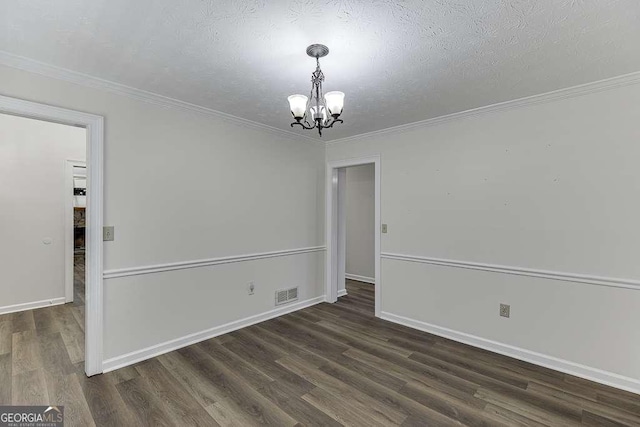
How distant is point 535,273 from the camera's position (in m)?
2.81

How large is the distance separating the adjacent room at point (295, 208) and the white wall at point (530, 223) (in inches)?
0.7

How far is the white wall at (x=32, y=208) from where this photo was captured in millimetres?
3947

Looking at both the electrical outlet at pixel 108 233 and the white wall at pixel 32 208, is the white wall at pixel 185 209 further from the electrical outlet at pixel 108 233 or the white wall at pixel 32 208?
the white wall at pixel 32 208

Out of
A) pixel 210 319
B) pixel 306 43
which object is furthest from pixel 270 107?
pixel 210 319

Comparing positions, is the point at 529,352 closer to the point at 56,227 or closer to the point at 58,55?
the point at 58,55

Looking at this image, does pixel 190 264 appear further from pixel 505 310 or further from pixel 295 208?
pixel 505 310

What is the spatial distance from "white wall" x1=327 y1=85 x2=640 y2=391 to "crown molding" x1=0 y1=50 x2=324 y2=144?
2.21 meters

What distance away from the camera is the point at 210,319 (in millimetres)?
3320

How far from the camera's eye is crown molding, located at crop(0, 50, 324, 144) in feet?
7.13

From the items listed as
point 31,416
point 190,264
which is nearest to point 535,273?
point 190,264

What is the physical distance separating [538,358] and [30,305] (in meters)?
6.16

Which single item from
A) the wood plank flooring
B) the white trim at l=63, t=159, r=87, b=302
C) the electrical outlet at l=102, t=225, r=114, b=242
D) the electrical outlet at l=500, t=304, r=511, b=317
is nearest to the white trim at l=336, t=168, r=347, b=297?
the wood plank flooring

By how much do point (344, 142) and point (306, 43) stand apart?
2.51m

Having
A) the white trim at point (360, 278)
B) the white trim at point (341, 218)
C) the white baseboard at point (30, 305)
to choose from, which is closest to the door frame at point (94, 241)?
the white baseboard at point (30, 305)
